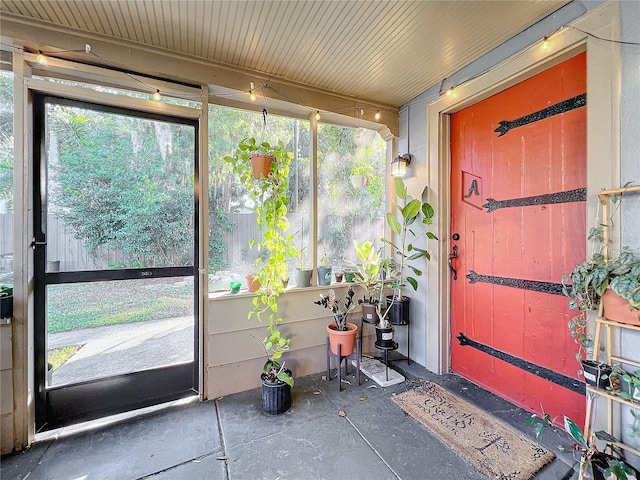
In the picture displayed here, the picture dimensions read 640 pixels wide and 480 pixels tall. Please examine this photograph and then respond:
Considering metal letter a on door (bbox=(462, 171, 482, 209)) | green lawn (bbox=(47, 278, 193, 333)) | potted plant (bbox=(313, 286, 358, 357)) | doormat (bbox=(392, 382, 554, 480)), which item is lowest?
doormat (bbox=(392, 382, 554, 480))

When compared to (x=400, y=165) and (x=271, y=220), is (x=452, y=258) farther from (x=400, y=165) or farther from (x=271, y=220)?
(x=271, y=220)

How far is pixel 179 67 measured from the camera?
2029 millimetres

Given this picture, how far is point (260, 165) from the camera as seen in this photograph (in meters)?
2.10

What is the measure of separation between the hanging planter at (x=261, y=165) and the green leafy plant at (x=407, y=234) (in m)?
1.23

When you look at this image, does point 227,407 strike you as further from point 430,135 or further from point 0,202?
point 430,135

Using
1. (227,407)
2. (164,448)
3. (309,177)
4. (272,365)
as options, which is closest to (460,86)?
(309,177)

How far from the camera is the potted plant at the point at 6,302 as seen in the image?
1.59 m

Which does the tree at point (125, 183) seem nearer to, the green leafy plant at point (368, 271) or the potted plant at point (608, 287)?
the green leafy plant at point (368, 271)

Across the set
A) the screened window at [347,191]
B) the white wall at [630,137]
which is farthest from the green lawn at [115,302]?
the white wall at [630,137]

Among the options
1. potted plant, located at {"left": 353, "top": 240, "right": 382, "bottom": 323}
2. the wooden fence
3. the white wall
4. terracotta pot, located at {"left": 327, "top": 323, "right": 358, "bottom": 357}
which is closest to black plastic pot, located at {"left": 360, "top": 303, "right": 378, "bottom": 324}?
potted plant, located at {"left": 353, "top": 240, "right": 382, "bottom": 323}

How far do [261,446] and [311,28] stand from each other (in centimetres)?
265

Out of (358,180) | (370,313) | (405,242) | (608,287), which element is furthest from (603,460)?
(358,180)

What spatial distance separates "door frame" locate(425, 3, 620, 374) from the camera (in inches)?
56.4

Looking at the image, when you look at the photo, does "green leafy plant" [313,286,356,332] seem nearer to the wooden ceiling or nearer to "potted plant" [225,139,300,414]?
"potted plant" [225,139,300,414]
